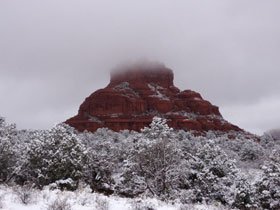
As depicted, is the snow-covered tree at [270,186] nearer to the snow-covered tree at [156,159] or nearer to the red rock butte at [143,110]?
the snow-covered tree at [156,159]

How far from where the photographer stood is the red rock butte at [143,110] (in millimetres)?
163625

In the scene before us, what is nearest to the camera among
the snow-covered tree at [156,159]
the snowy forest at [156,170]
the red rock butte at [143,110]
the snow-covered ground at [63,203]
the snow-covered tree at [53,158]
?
the snow-covered ground at [63,203]

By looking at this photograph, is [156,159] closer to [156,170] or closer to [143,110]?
[156,170]


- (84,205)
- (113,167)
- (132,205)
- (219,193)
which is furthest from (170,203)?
(113,167)


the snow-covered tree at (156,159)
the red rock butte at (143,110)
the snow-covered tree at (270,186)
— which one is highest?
the red rock butte at (143,110)

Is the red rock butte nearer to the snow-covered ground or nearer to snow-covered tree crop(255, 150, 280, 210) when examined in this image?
snow-covered tree crop(255, 150, 280, 210)

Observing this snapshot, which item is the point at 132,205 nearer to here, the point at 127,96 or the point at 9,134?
the point at 9,134

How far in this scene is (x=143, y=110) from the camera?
177625 mm

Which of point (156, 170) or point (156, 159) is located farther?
point (156, 170)

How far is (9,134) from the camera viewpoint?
3191 centimetres

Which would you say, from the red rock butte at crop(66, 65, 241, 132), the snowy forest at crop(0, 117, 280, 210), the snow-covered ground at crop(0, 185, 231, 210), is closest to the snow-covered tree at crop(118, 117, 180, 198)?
the snowy forest at crop(0, 117, 280, 210)

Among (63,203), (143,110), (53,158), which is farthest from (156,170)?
(143,110)

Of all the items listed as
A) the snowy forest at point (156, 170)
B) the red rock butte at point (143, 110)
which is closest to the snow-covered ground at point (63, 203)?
the snowy forest at point (156, 170)

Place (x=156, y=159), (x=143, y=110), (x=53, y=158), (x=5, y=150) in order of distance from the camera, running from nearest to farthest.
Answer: (x=156, y=159), (x=5, y=150), (x=53, y=158), (x=143, y=110)
